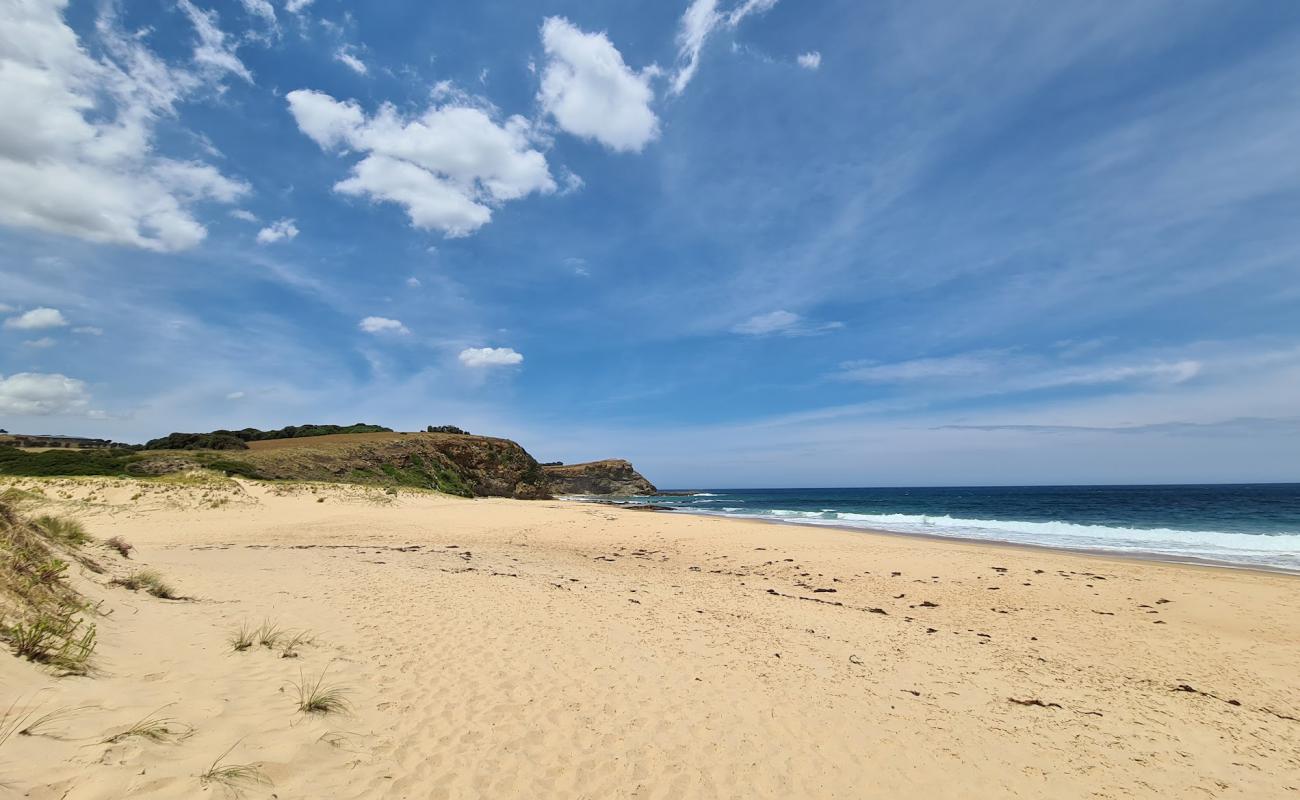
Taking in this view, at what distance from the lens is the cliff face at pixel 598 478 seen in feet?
393

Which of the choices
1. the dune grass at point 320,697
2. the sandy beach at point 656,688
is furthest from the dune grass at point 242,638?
the dune grass at point 320,697

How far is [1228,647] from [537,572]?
1399 centimetres

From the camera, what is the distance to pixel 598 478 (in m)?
122

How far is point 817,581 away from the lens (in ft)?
49.5

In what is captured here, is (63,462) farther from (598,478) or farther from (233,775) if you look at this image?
(598,478)

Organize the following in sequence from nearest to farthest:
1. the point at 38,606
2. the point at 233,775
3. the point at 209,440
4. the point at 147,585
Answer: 1. the point at 233,775
2. the point at 38,606
3. the point at 147,585
4. the point at 209,440

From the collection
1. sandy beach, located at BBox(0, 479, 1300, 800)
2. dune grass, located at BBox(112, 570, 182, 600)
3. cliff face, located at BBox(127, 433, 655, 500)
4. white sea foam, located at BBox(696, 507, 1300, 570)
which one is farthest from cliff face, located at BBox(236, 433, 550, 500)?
white sea foam, located at BBox(696, 507, 1300, 570)

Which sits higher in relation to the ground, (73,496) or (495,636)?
(73,496)

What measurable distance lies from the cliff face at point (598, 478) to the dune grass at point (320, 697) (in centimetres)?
11385

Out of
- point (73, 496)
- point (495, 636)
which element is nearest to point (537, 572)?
point (495, 636)

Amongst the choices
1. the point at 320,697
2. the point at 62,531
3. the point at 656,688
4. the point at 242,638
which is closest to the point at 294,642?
the point at 242,638

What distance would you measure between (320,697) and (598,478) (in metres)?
118

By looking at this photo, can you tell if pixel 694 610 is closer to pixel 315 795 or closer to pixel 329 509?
pixel 315 795

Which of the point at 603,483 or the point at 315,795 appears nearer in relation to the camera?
the point at 315,795
